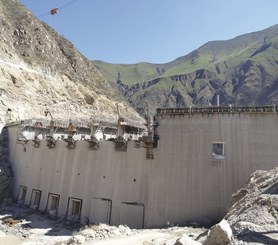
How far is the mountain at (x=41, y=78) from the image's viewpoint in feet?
154

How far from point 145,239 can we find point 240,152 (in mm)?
9344

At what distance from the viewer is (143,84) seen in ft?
598

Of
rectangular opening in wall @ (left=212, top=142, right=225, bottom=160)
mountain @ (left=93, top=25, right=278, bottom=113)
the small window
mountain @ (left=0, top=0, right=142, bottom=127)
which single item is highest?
mountain @ (left=93, top=25, right=278, bottom=113)

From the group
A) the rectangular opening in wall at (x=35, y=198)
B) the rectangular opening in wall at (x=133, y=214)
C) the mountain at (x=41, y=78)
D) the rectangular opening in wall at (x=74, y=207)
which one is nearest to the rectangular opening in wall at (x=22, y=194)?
the rectangular opening in wall at (x=35, y=198)

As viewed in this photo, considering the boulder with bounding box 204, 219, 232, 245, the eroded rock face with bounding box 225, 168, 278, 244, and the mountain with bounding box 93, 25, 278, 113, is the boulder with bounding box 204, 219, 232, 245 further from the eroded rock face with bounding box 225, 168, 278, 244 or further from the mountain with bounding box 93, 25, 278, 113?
the mountain with bounding box 93, 25, 278, 113

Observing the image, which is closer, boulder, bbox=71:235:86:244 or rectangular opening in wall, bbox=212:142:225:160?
boulder, bbox=71:235:86:244

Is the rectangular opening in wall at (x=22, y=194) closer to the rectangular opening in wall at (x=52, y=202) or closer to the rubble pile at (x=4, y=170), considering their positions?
the rubble pile at (x=4, y=170)

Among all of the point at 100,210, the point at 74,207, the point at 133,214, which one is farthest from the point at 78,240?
the point at 74,207

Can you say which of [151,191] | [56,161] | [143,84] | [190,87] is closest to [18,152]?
[56,161]

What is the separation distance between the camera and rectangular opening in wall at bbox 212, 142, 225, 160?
20389 mm

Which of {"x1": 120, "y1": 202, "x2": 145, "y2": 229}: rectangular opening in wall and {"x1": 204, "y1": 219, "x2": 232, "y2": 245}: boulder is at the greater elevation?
{"x1": 204, "y1": 219, "x2": 232, "y2": 245}: boulder

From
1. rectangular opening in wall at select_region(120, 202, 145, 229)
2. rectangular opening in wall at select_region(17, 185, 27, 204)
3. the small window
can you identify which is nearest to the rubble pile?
rectangular opening in wall at select_region(17, 185, 27, 204)

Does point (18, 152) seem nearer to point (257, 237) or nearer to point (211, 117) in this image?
point (211, 117)

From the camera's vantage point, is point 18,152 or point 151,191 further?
point 18,152
